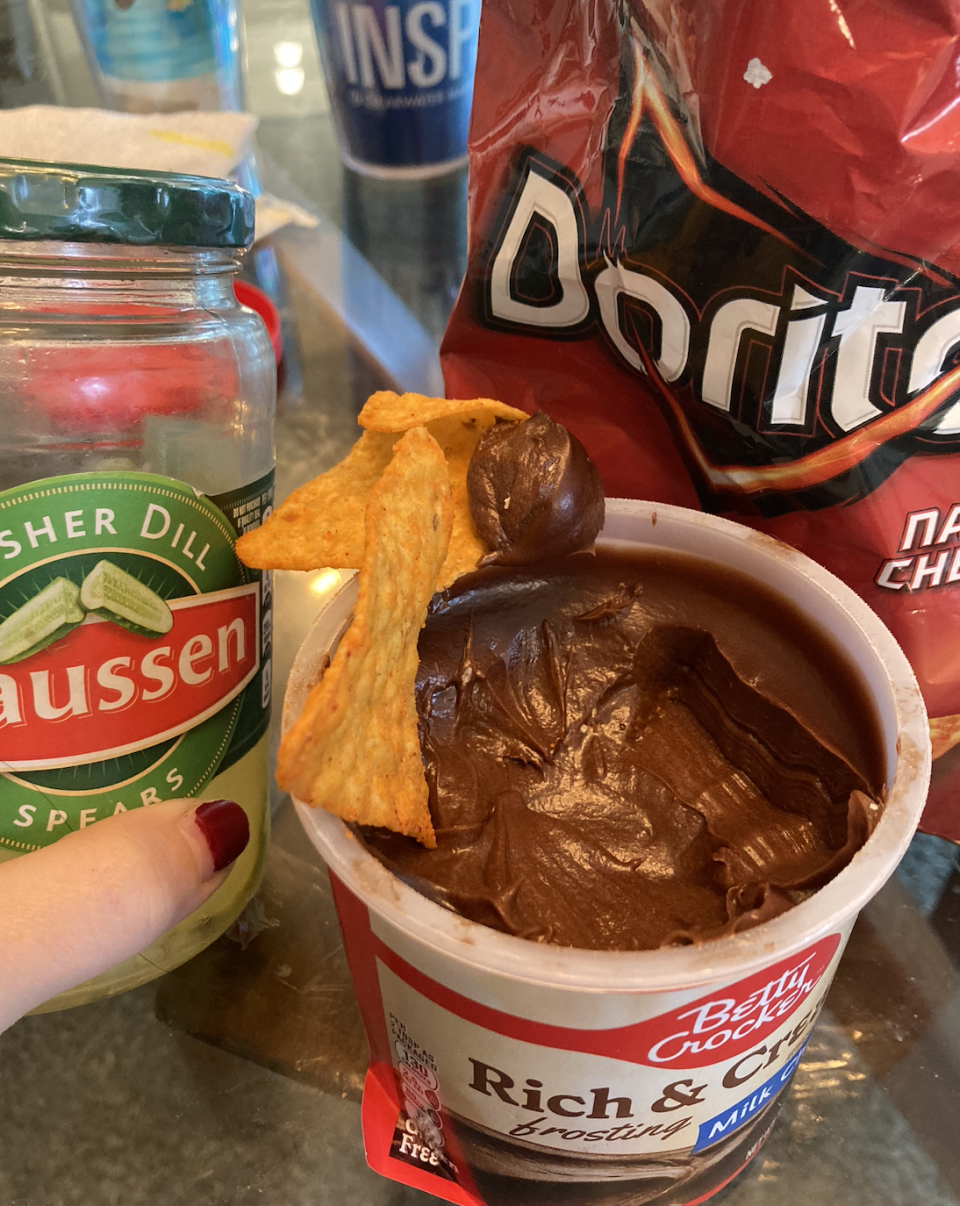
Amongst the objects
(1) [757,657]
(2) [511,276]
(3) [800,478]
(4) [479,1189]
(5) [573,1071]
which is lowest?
(4) [479,1189]

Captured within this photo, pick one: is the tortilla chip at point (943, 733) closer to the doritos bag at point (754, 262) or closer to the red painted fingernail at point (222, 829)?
the doritos bag at point (754, 262)

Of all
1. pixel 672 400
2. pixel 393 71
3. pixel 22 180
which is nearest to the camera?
pixel 22 180

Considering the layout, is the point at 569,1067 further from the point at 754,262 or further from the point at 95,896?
the point at 754,262

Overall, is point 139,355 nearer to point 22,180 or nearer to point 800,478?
point 22,180

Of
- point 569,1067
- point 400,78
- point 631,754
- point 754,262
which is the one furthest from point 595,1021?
point 400,78

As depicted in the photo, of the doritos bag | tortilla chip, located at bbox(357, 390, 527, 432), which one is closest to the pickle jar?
tortilla chip, located at bbox(357, 390, 527, 432)

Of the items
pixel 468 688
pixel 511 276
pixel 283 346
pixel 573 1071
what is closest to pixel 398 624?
pixel 468 688

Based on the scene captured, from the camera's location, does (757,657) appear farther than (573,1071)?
Yes
